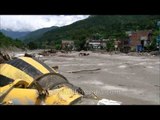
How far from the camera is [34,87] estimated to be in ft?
18.9

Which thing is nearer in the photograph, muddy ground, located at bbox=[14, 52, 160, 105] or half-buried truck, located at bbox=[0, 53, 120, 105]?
half-buried truck, located at bbox=[0, 53, 120, 105]

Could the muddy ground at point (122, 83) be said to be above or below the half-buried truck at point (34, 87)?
below

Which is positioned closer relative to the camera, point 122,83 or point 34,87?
point 34,87

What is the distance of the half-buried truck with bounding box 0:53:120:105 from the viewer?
16.9ft

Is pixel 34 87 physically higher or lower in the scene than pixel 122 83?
higher

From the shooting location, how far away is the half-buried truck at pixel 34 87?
203 inches

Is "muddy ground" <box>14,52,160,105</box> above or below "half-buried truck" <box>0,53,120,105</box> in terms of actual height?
below

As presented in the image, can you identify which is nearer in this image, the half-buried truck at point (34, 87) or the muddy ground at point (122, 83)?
the half-buried truck at point (34, 87)
